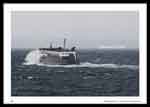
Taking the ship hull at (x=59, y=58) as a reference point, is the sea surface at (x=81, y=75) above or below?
below

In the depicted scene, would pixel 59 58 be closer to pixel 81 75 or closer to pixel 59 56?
pixel 59 56

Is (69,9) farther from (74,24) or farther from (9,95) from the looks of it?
(9,95)

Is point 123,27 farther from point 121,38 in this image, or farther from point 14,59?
point 14,59

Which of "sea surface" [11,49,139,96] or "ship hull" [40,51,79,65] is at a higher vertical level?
"ship hull" [40,51,79,65]

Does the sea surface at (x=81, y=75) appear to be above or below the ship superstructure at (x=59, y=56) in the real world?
below

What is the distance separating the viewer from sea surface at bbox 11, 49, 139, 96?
16531mm

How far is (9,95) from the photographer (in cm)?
1655

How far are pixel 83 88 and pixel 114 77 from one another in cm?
39

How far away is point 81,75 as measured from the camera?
16.6 m

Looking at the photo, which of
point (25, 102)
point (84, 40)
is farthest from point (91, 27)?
point (25, 102)

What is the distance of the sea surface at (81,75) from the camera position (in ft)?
54.2

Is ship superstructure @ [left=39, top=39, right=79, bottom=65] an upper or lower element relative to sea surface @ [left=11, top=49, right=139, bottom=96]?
upper

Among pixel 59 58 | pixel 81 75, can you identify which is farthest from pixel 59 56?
pixel 81 75

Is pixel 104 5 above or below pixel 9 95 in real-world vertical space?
above
